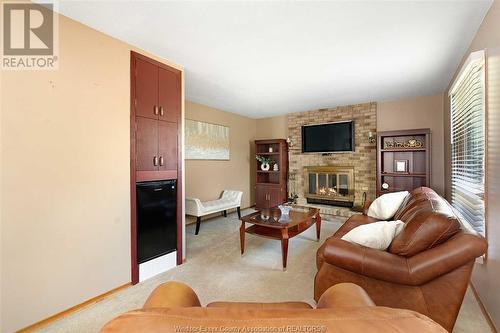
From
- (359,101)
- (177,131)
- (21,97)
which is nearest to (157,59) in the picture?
(177,131)

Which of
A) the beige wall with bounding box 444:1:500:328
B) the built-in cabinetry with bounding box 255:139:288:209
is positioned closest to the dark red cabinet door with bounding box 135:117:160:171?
the beige wall with bounding box 444:1:500:328

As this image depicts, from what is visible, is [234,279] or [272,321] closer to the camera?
[272,321]

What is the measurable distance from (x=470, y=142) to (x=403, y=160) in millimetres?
2160

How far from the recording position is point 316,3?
1712 mm

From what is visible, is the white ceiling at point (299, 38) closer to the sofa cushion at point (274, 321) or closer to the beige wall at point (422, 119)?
the beige wall at point (422, 119)

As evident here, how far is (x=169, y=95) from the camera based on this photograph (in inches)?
104

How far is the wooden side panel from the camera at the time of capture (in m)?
2.34

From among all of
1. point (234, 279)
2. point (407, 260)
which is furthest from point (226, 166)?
point (407, 260)

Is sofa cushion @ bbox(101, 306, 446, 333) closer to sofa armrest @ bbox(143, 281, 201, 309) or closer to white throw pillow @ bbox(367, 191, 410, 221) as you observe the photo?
sofa armrest @ bbox(143, 281, 201, 309)

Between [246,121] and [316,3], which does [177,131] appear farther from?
[246,121]

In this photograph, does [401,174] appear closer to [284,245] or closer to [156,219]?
[284,245]

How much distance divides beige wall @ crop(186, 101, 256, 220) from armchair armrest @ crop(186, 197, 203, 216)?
553mm

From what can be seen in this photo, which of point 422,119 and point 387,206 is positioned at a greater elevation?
point 422,119

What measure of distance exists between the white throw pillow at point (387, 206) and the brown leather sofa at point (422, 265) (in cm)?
138
